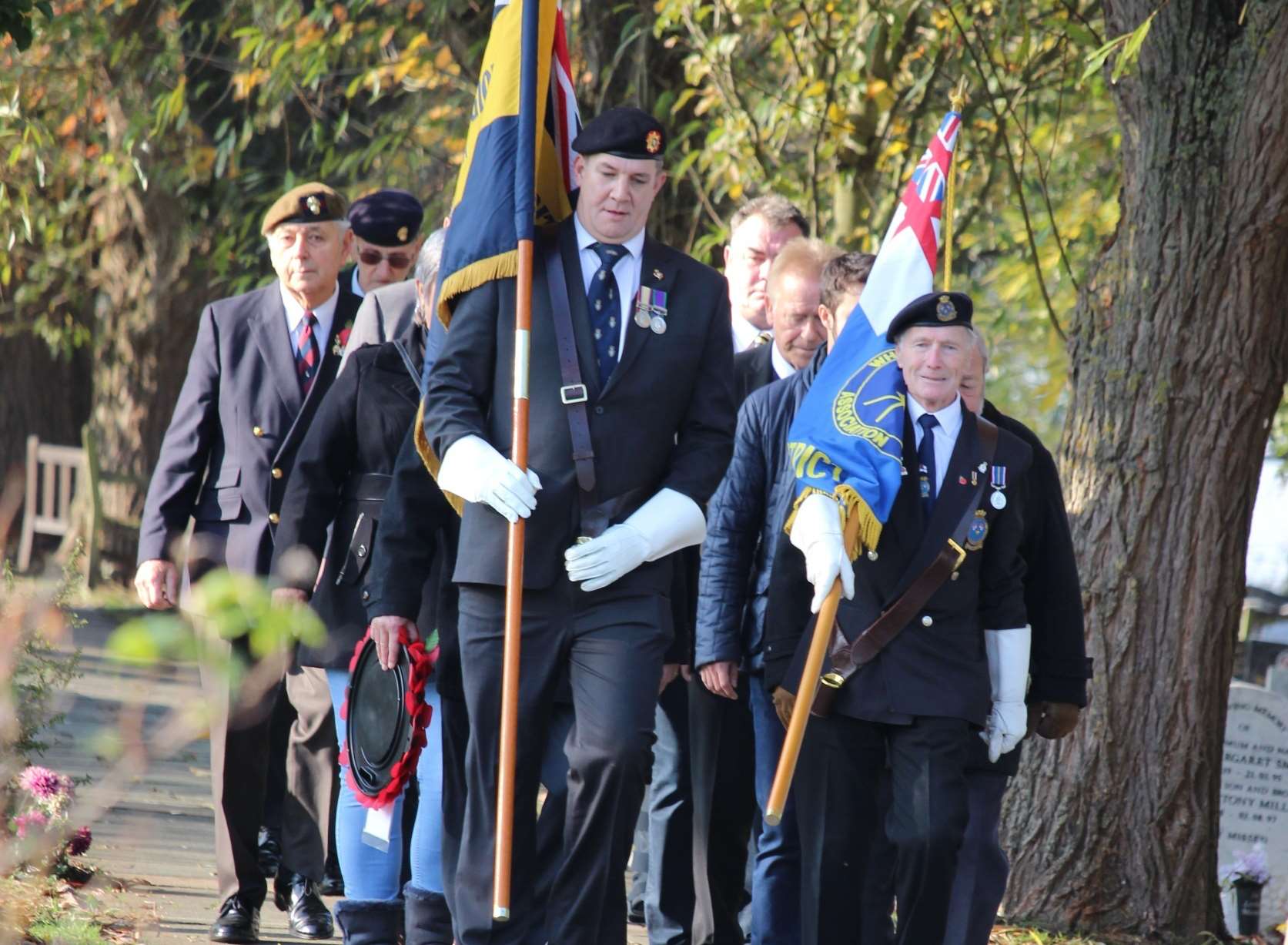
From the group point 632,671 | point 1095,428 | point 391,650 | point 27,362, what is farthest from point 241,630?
point 27,362

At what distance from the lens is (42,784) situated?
447cm

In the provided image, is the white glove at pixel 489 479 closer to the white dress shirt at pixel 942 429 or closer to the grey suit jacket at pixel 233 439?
the white dress shirt at pixel 942 429

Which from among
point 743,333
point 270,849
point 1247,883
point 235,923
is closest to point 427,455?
point 235,923

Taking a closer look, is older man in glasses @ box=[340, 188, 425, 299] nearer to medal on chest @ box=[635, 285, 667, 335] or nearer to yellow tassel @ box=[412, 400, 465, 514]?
yellow tassel @ box=[412, 400, 465, 514]

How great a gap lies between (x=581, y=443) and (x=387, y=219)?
2.76 metres

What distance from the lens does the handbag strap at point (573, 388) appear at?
4.45 metres

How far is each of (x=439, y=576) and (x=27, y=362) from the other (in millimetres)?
14133

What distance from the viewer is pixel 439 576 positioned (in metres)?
5.08

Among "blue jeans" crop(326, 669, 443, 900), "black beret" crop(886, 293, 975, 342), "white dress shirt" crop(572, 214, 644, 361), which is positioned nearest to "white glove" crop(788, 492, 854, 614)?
"black beret" crop(886, 293, 975, 342)

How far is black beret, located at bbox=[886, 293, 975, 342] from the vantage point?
15.9ft

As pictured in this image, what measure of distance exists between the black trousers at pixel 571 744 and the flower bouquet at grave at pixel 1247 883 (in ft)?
13.2

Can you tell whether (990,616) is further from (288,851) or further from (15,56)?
(15,56)

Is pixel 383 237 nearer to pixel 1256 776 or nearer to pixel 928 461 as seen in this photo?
pixel 928 461

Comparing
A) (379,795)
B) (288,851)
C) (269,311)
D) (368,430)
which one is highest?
(269,311)
